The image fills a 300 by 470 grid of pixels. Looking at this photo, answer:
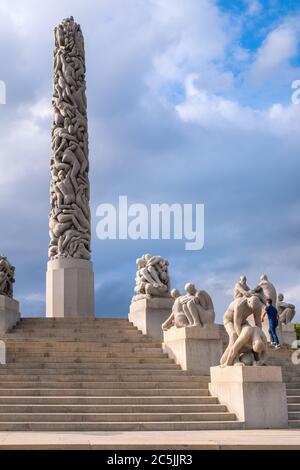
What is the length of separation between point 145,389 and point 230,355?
2.10 meters

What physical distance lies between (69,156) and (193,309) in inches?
453

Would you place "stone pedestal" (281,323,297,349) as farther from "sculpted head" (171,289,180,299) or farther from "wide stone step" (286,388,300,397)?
"wide stone step" (286,388,300,397)

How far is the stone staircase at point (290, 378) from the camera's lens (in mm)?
14055

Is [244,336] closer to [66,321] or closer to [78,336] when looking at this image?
[78,336]

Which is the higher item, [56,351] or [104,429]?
[56,351]

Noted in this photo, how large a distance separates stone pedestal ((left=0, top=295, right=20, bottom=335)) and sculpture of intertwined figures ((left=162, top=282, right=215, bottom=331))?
5.52m

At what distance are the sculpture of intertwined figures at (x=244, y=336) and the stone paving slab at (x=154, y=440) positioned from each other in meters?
2.02

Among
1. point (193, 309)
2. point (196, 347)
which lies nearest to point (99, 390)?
point (196, 347)

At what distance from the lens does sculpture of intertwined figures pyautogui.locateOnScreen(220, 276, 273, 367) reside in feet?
45.2

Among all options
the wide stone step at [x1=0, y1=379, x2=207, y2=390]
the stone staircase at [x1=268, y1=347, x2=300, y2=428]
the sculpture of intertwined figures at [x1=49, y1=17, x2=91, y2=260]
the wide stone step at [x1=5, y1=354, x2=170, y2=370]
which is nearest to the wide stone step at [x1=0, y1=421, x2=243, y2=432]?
the wide stone step at [x1=0, y1=379, x2=207, y2=390]

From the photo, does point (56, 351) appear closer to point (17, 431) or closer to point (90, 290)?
point (17, 431)
